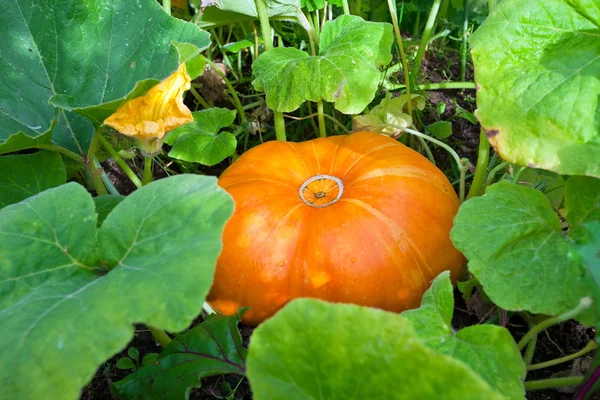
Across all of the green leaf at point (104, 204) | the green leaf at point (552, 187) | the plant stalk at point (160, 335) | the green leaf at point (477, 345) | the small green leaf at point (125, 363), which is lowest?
the small green leaf at point (125, 363)

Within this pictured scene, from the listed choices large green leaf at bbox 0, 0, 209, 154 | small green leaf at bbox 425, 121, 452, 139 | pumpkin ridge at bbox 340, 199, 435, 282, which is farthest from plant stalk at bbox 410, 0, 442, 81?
large green leaf at bbox 0, 0, 209, 154

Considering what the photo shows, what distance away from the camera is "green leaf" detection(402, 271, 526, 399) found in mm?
960

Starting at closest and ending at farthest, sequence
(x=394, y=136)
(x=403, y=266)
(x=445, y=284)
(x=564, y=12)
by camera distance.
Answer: (x=445, y=284), (x=564, y=12), (x=403, y=266), (x=394, y=136)

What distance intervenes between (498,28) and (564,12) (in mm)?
144

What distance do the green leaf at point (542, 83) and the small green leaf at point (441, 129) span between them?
635mm

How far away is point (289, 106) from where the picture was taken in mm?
1540

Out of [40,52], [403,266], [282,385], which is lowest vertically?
[403,266]

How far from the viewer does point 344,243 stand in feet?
4.48

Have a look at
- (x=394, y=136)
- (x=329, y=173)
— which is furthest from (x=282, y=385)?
(x=394, y=136)

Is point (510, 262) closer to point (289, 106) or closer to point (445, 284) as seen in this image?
point (445, 284)

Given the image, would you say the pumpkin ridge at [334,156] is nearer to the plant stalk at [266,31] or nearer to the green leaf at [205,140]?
the plant stalk at [266,31]

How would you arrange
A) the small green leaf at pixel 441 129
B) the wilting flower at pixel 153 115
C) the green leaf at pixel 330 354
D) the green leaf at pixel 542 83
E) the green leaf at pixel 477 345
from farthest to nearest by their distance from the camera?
1. the small green leaf at pixel 441 129
2. the wilting flower at pixel 153 115
3. the green leaf at pixel 542 83
4. the green leaf at pixel 477 345
5. the green leaf at pixel 330 354

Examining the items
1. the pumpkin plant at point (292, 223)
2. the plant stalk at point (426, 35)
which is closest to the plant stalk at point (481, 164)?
the pumpkin plant at point (292, 223)

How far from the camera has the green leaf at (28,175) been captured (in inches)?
57.8
